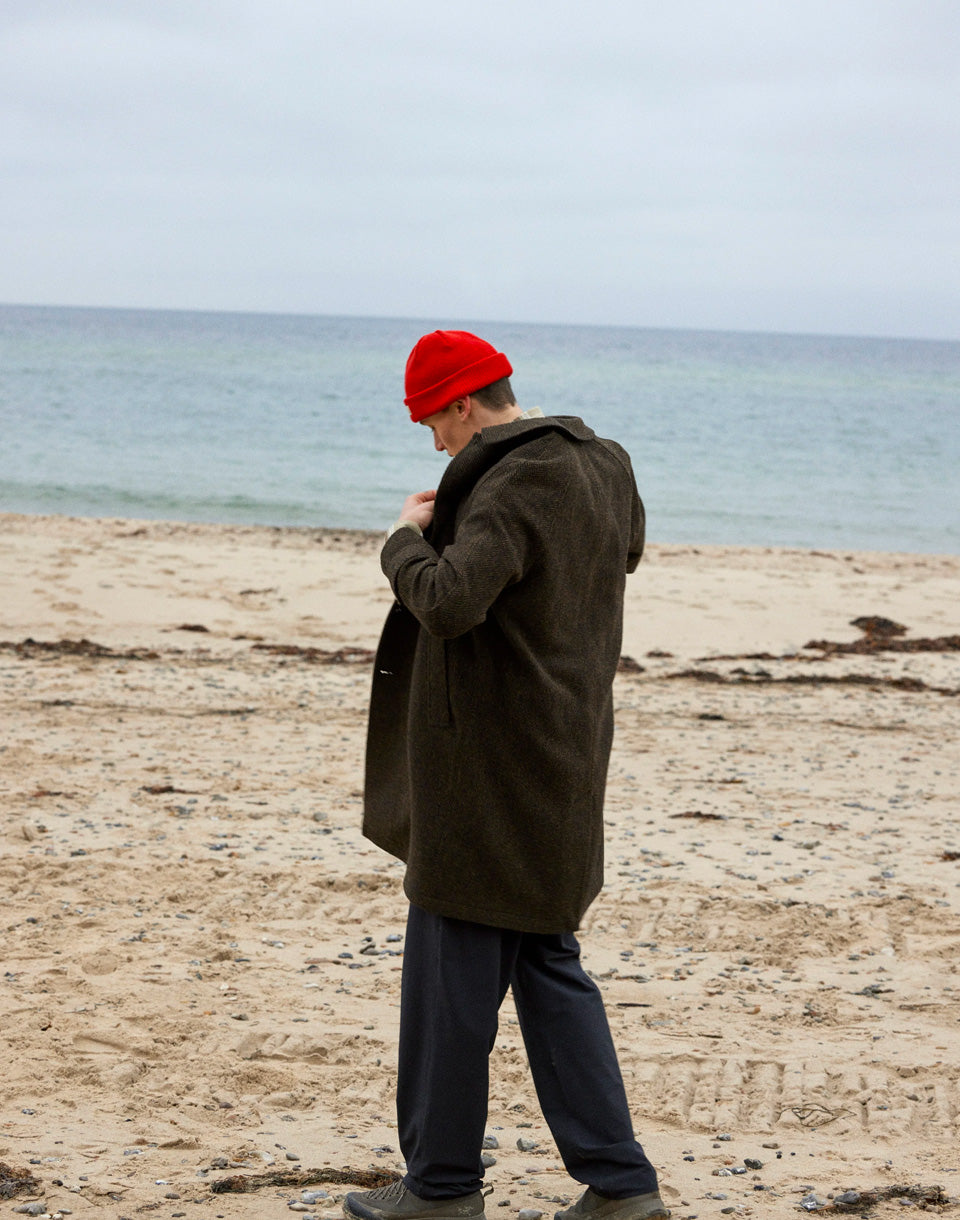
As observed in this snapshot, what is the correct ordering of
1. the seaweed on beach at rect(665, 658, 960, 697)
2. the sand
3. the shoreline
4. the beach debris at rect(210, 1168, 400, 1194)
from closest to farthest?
the beach debris at rect(210, 1168, 400, 1194) → the sand → the seaweed on beach at rect(665, 658, 960, 697) → the shoreline

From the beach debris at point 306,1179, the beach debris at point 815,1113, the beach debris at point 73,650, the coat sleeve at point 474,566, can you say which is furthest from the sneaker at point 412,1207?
the beach debris at point 73,650

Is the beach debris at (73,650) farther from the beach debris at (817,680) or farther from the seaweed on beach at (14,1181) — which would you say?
the seaweed on beach at (14,1181)

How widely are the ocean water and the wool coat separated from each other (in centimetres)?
1588

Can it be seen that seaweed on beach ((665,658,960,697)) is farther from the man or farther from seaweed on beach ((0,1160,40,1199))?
seaweed on beach ((0,1160,40,1199))

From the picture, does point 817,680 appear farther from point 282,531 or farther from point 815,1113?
point 282,531

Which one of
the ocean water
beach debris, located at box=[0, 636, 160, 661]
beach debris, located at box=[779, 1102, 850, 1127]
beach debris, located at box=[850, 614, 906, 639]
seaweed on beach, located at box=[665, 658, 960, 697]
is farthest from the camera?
the ocean water

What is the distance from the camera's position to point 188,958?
13.0ft

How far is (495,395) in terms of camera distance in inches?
97.7

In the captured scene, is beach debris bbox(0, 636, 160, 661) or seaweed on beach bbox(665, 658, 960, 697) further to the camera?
seaweed on beach bbox(665, 658, 960, 697)

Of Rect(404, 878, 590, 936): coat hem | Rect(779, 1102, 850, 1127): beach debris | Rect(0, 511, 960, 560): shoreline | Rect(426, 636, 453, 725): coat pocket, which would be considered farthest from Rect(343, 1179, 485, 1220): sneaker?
Rect(0, 511, 960, 560): shoreline

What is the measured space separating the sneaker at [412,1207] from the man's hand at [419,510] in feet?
4.48

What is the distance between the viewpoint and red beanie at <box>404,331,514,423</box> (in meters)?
2.43

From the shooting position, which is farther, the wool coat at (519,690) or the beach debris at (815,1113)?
the beach debris at (815,1113)

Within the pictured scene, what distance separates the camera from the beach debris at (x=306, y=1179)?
2.73 m
